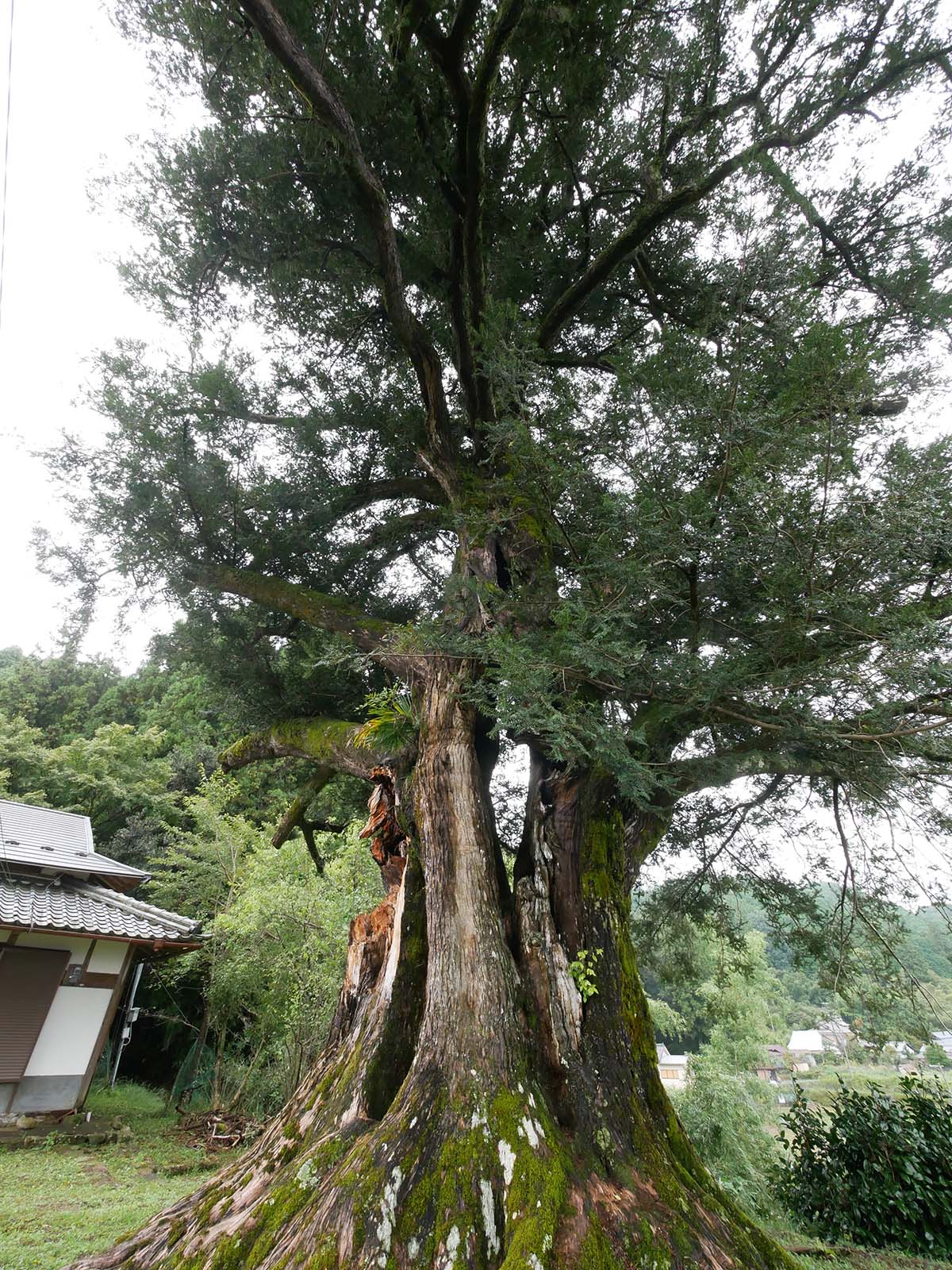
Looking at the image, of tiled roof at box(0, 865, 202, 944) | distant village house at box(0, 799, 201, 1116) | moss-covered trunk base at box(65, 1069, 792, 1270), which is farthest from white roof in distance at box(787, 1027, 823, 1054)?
moss-covered trunk base at box(65, 1069, 792, 1270)

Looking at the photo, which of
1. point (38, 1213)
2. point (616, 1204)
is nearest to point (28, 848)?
point (38, 1213)

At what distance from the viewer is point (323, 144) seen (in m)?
4.01

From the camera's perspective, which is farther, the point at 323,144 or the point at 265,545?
the point at 265,545

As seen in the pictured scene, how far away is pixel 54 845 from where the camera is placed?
9141mm

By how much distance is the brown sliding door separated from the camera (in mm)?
6941

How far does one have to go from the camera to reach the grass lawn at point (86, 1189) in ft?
11.7

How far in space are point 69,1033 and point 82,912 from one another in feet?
4.90

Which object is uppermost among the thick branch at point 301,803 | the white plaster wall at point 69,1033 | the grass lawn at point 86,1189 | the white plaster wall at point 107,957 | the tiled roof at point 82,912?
the thick branch at point 301,803

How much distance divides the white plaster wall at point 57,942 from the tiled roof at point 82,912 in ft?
0.98

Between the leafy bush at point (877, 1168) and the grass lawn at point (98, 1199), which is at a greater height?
the leafy bush at point (877, 1168)

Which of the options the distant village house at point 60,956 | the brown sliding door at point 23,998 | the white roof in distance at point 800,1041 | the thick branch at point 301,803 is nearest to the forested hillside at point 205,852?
the thick branch at point 301,803

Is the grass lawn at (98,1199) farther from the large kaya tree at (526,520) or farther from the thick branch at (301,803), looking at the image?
the thick branch at (301,803)

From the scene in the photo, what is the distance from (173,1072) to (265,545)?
11.7m

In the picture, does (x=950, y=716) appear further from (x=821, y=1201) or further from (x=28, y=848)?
(x=28, y=848)
